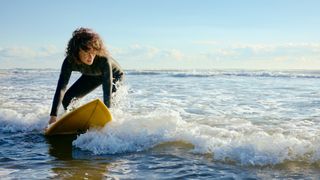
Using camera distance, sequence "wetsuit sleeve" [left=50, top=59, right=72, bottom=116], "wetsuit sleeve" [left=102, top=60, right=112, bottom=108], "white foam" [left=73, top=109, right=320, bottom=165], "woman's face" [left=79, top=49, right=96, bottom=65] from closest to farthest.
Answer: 1. "white foam" [left=73, top=109, right=320, bottom=165]
2. "woman's face" [left=79, top=49, right=96, bottom=65]
3. "wetsuit sleeve" [left=102, top=60, right=112, bottom=108]
4. "wetsuit sleeve" [left=50, top=59, right=72, bottom=116]

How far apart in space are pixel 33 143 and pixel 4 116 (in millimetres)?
2398

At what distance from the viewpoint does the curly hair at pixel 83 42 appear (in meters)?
5.80

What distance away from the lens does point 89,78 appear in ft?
22.6

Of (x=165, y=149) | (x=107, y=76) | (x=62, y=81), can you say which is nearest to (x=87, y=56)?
(x=107, y=76)

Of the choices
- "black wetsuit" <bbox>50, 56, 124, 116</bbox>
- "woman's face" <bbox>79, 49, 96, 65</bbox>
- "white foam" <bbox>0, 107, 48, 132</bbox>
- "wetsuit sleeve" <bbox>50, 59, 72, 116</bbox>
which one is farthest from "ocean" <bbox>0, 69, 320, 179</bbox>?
"woman's face" <bbox>79, 49, 96, 65</bbox>

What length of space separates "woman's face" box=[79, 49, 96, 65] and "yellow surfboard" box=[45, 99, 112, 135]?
0.63m

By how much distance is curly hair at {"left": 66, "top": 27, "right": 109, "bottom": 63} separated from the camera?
5.80m

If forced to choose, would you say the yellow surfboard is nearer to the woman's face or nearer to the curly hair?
the woman's face

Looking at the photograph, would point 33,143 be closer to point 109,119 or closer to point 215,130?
point 109,119

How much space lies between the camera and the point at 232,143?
5.65 meters

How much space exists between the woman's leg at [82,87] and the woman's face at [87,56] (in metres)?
0.78

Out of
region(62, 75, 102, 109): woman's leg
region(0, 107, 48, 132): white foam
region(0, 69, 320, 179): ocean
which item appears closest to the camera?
region(0, 69, 320, 179): ocean

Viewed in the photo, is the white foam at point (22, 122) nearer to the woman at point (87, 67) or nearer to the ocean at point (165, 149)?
the ocean at point (165, 149)

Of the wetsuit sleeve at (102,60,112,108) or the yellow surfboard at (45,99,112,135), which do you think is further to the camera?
the yellow surfboard at (45,99,112,135)
